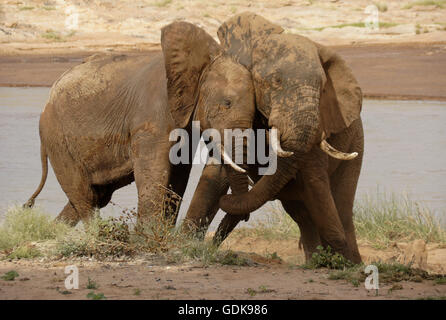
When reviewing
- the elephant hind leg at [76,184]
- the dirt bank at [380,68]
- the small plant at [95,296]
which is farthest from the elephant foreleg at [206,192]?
the dirt bank at [380,68]

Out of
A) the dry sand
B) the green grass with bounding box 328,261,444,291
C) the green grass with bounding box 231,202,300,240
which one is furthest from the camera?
the dry sand

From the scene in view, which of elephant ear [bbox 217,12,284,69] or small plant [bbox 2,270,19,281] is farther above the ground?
elephant ear [bbox 217,12,284,69]

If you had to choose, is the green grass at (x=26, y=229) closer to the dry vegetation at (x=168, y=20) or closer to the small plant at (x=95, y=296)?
the small plant at (x=95, y=296)

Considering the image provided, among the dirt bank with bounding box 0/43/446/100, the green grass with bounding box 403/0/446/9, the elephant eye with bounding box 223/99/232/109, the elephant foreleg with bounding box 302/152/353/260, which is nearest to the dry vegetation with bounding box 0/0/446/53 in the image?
the green grass with bounding box 403/0/446/9

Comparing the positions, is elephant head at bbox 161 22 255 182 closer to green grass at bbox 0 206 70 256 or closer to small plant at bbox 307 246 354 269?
small plant at bbox 307 246 354 269

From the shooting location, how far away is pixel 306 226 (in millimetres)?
8648

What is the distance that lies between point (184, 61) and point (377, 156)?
7269 millimetres

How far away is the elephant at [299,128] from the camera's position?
6.89 meters

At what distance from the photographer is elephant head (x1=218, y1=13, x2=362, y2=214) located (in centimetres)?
686

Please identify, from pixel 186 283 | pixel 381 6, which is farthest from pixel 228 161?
pixel 381 6

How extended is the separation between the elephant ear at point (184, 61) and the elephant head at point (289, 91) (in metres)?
0.16

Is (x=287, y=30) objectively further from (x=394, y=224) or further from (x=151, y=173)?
(x=151, y=173)

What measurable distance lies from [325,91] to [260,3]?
20.1 m
